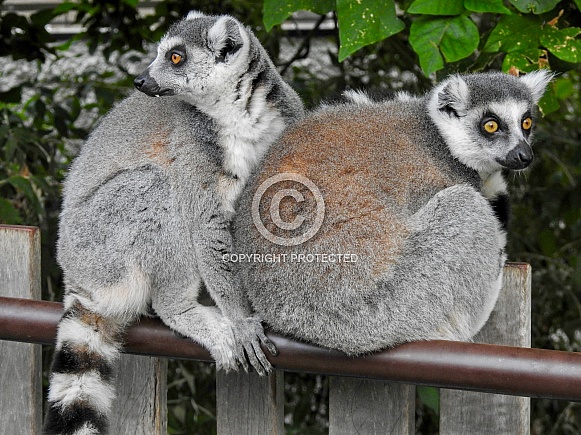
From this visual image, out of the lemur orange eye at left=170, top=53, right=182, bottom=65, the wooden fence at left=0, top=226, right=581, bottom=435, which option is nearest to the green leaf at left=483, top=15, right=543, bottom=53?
the wooden fence at left=0, top=226, right=581, bottom=435

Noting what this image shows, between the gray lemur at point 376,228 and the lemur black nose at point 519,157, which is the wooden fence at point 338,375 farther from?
the lemur black nose at point 519,157

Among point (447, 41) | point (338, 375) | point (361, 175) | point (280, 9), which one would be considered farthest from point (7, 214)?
point (447, 41)

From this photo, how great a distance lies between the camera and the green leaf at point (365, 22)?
8.93 feet

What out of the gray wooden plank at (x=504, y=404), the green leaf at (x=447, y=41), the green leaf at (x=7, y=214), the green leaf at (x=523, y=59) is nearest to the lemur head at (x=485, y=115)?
the green leaf at (x=523, y=59)

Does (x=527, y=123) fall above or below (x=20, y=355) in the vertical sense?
above

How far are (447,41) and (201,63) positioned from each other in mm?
946

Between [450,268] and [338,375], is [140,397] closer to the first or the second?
[338,375]

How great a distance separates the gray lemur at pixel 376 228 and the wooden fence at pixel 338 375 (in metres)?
0.18

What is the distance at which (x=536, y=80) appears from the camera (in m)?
2.95

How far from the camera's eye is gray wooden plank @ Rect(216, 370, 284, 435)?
2295 mm

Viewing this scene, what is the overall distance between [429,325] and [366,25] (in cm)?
111

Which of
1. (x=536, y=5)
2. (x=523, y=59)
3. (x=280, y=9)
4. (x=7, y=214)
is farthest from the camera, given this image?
(x=7, y=214)

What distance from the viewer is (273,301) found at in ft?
8.09

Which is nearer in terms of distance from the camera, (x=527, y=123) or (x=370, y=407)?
(x=370, y=407)
